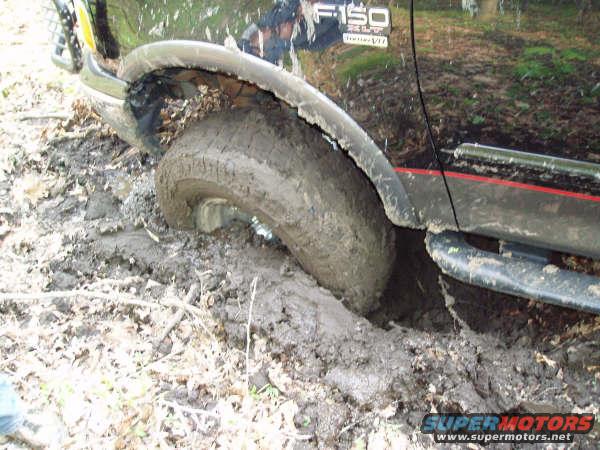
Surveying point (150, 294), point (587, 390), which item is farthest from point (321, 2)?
point (587, 390)

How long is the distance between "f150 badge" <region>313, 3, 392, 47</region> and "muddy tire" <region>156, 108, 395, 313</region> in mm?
572

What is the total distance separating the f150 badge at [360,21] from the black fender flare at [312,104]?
0.23 meters

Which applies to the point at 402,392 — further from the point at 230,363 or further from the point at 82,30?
the point at 82,30

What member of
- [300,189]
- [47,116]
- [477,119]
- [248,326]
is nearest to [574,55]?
[477,119]

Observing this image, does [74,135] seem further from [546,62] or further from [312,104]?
[546,62]

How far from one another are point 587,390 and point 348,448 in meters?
0.88

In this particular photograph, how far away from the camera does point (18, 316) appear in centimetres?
233

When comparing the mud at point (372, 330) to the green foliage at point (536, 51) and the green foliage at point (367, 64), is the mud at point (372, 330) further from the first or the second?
the green foliage at point (536, 51)

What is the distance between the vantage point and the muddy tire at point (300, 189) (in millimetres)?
2102

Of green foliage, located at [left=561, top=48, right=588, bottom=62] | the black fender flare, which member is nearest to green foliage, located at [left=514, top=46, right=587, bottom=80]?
green foliage, located at [left=561, top=48, right=588, bottom=62]

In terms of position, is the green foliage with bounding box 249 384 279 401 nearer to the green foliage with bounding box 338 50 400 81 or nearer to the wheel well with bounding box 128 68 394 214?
the wheel well with bounding box 128 68 394 214

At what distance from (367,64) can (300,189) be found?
563 mm

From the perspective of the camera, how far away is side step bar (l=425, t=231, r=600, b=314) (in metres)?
1.79

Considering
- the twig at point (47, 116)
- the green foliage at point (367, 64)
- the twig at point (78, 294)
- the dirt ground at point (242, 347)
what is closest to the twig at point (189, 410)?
the dirt ground at point (242, 347)
